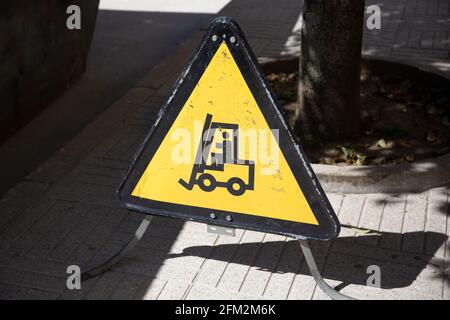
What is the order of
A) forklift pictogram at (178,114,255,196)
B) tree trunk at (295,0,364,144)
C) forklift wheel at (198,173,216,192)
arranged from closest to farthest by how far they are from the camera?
forklift pictogram at (178,114,255,196) → forklift wheel at (198,173,216,192) → tree trunk at (295,0,364,144)

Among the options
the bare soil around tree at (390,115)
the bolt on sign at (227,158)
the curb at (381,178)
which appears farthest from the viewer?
the bare soil around tree at (390,115)

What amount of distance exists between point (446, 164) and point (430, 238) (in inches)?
35.0

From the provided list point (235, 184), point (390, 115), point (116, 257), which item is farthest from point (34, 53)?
point (390, 115)

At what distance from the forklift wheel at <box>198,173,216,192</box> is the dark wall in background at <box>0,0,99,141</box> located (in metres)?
2.79

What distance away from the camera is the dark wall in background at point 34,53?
579cm

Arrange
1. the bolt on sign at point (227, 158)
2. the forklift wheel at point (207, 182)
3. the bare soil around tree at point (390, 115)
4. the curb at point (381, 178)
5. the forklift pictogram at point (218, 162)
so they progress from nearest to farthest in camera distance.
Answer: the bolt on sign at point (227, 158), the forklift pictogram at point (218, 162), the forklift wheel at point (207, 182), the curb at point (381, 178), the bare soil around tree at point (390, 115)

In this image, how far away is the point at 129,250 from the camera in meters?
4.22

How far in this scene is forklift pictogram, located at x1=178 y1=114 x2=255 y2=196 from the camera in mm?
3695

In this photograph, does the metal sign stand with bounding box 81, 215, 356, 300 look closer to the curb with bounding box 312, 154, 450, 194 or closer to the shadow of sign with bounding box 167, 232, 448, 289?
the shadow of sign with bounding box 167, 232, 448, 289

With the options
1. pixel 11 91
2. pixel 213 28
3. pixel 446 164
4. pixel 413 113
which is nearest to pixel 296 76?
pixel 413 113

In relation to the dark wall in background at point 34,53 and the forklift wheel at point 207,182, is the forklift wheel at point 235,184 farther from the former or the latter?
the dark wall in background at point 34,53

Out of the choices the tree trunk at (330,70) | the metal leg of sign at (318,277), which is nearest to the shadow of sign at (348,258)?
the metal leg of sign at (318,277)

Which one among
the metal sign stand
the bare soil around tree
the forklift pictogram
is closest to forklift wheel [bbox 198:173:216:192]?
the forklift pictogram

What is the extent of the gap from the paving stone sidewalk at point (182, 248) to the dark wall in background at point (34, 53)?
2.52ft
